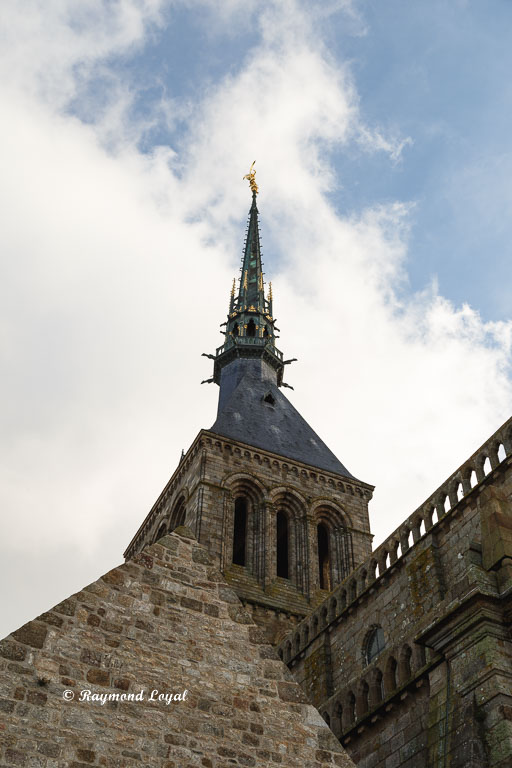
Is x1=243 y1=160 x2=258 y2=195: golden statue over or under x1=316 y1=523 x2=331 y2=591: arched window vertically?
over

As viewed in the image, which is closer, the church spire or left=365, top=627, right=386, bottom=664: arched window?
left=365, top=627, right=386, bottom=664: arched window

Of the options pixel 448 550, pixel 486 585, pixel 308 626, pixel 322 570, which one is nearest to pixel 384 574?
pixel 448 550

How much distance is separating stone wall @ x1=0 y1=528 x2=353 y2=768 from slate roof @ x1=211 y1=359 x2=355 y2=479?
70.5 feet

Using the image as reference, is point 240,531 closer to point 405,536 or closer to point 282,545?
point 282,545

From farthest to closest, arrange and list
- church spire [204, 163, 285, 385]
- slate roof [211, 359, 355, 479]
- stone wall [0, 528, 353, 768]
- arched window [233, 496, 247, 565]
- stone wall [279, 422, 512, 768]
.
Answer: church spire [204, 163, 285, 385]
slate roof [211, 359, 355, 479]
arched window [233, 496, 247, 565]
stone wall [279, 422, 512, 768]
stone wall [0, 528, 353, 768]

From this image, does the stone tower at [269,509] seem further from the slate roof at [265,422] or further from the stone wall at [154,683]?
the stone wall at [154,683]

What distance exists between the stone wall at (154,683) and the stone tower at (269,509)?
16.4 m

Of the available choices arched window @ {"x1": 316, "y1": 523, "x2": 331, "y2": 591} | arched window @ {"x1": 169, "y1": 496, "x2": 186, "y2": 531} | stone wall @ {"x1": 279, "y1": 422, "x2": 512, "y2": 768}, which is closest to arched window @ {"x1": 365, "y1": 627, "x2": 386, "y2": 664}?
stone wall @ {"x1": 279, "y1": 422, "x2": 512, "y2": 768}

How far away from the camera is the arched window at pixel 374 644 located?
41.5ft

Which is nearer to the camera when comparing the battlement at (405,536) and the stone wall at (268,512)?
the battlement at (405,536)

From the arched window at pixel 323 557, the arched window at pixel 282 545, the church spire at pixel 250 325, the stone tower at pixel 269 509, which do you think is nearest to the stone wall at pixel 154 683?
the stone tower at pixel 269 509

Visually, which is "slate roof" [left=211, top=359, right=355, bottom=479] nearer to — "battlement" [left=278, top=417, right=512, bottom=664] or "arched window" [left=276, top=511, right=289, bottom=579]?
"arched window" [left=276, top=511, right=289, bottom=579]

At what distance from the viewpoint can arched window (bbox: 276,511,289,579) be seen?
2662 cm

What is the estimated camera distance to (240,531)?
2720 centimetres
